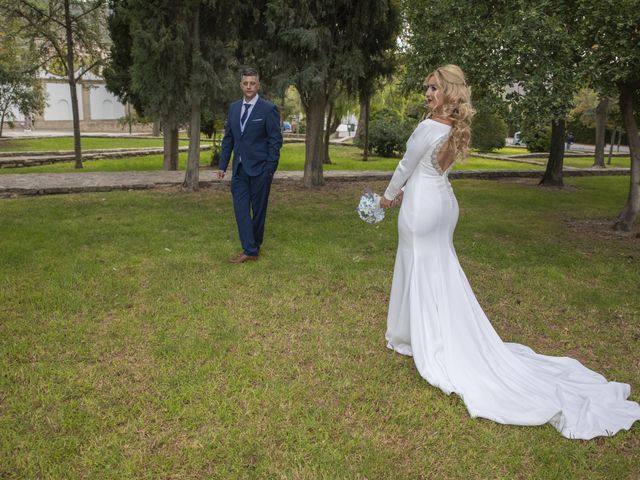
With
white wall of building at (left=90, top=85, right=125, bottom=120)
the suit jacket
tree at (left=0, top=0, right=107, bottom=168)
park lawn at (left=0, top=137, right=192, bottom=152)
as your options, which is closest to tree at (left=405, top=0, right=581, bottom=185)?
the suit jacket

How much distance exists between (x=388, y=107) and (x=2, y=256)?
92.9 ft

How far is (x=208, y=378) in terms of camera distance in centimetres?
390

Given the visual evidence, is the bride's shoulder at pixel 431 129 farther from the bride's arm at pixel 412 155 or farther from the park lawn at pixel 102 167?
the park lawn at pixel 102 167

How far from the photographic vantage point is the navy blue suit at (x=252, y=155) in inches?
266

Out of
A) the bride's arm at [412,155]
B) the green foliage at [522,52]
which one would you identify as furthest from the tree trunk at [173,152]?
Answer: the bride's arm at [412,155]

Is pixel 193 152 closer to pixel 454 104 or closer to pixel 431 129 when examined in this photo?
pixel 431 129

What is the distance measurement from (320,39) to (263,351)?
9.51 metres

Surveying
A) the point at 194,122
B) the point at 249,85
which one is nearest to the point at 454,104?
the point at 249,85

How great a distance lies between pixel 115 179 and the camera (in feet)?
46.4

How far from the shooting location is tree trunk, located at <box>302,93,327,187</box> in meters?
13.6

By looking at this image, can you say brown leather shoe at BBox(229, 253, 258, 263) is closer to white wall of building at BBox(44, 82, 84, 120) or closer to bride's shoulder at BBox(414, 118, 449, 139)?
bride's shoulder at BBox(414, 118, 449, 139)

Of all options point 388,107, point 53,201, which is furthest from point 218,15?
point 388,107

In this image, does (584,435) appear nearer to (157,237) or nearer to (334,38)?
(157,237)

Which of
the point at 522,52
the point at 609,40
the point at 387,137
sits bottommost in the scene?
the point at 387,137
